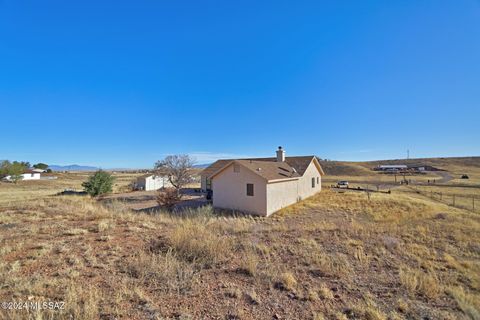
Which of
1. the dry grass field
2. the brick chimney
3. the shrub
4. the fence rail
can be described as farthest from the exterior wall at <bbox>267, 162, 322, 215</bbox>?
the fence rail

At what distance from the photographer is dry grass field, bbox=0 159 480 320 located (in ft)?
11.3

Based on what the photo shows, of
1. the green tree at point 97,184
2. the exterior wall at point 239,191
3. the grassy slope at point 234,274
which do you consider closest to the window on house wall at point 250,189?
the exterior wall at point 239,191

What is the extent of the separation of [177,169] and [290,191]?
13169mm

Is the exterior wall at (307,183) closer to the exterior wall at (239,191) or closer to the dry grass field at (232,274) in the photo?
the exterior wall at (239,191)

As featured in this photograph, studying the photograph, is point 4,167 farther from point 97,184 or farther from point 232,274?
point 232,274

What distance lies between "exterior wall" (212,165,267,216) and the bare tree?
742 cm

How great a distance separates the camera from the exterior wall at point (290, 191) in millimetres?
17562

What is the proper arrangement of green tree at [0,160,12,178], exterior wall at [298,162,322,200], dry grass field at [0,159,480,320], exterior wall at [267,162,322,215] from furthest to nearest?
1. green tree at [0,160,12,178]
2. exterior wall at [298,162,322,200]
3. exterior wall at [267,162,322,215]
4. dry grass field at [0,159,480,320]

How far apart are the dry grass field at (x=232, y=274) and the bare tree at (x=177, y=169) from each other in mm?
17489

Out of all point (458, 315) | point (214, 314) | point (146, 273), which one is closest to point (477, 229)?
point (458, 315)

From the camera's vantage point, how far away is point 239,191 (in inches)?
723

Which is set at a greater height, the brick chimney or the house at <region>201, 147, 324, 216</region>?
the brick chimney

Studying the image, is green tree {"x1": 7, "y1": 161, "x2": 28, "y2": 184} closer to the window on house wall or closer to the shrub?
the shrub

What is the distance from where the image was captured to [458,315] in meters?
3.58
